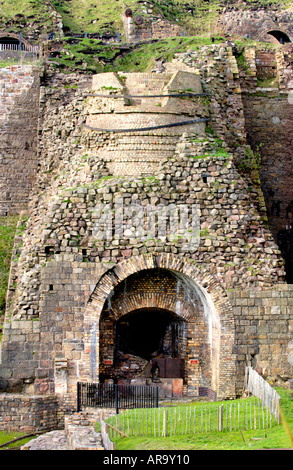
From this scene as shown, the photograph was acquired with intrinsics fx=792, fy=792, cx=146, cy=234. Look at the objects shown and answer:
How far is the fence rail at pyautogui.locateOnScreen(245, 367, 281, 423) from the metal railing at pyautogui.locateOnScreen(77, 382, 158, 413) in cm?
267

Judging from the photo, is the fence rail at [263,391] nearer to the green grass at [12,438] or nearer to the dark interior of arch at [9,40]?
the green grass at [12,438]

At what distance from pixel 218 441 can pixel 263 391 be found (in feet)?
10.7

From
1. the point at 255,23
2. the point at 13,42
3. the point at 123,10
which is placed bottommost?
the point at 13,42

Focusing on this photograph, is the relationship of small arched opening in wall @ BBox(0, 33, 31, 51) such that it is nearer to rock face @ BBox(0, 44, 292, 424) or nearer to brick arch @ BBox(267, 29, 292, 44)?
rock face @ BBox(0, 44, 292, 424)

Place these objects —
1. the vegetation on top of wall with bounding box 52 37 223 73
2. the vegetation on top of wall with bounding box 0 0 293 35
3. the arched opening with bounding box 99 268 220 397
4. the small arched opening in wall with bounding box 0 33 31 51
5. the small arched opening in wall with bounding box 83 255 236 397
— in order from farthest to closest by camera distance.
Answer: the vegetation on top of wall with bounding box 0 0 293 35, the small arched opening in wall with bounding box 0 33 31 51, the vegetation on top of wall with bounding box 52 37 223 73, the arched opening with bounding box 99 268 220 397, the small arched opening in wall with bounding box 83 255 236 397

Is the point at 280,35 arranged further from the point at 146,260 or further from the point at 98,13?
the point at 146,260

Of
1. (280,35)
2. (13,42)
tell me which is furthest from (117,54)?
(280,35)

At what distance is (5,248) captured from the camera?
1132 inches

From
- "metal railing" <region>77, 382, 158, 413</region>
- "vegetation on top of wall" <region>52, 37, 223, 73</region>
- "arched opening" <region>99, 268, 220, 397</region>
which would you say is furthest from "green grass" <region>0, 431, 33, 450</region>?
"vegetation on top of wall" <region>52, 37, 223, 73</region>

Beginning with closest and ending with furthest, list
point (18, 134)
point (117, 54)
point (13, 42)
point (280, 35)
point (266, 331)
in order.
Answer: point (266, 331), point (18, 134), point (117, 54), point (13, 42), point (280, 35)

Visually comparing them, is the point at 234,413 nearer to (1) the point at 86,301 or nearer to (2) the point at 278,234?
(1) the point at 86,301

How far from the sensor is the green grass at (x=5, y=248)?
88.6 ft

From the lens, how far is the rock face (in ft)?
74.2

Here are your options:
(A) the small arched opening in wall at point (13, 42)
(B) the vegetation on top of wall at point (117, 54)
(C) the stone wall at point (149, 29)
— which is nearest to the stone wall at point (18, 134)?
(B) the vegetation on top of wall at point (117, 54)
